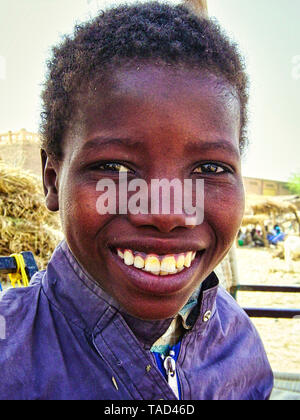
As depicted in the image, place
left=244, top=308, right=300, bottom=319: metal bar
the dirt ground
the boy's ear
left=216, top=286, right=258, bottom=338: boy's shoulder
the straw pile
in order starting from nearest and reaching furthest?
the boy's ear, left=216, top=286, right=258, bottom=338: boy's shoulder, left=244, top=308, right=300, bottom=319: metal bar, the straw pile, the dirt ground

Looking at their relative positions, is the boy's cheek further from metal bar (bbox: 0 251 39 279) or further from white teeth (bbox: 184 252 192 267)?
metal bar (bbox: 0 251 39 279)

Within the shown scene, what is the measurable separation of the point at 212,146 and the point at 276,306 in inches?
148

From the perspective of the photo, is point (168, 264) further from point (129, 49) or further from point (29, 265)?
point (29, 265)

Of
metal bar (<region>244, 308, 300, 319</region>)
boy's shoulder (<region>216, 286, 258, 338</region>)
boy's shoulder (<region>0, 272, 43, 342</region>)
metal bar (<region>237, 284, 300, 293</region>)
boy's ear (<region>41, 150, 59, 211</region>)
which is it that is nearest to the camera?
boy's shoulder (<region>0, 272, 43, 342</region>)

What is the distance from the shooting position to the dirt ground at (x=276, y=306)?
4.07 meters

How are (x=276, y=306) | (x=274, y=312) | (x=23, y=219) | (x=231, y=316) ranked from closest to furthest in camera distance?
(x=231, y=316), (x=274, y=312), (x=23, y=219), (x=276, y=306)

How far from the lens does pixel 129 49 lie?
819mm

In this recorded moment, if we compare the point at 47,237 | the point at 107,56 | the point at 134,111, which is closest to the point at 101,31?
the point at 107,56

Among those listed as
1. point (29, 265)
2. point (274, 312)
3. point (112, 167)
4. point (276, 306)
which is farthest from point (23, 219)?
point (276, 306)

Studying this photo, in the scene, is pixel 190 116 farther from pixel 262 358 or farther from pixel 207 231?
pixel 262 358

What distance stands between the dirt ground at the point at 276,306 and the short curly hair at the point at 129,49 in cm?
155

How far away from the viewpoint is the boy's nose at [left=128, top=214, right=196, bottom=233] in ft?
2.41

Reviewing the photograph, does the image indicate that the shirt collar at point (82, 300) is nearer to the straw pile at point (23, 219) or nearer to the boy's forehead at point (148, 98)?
the boy's forehead at point (148, 98)

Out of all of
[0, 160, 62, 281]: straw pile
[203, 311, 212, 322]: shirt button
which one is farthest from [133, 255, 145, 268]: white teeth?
[0, 160, 62, 281]: straw pile
